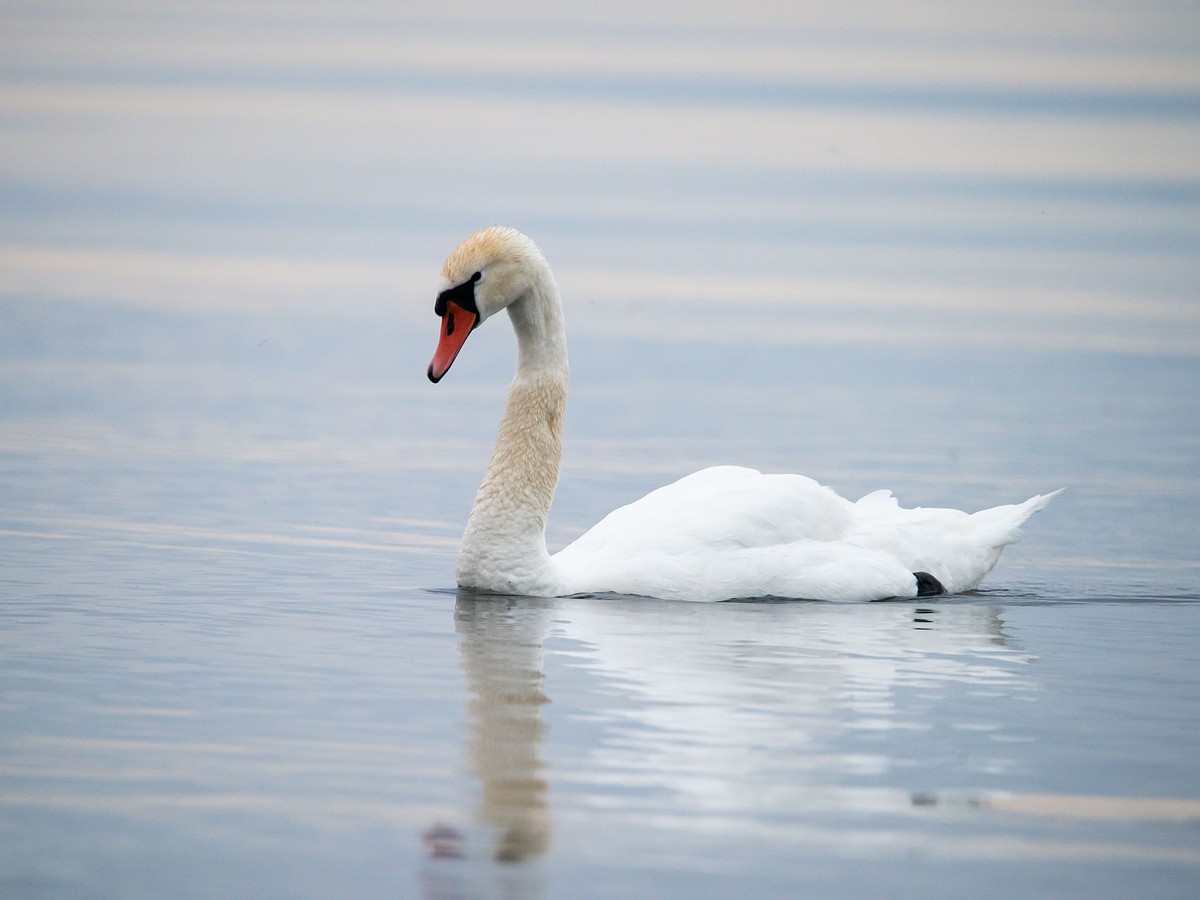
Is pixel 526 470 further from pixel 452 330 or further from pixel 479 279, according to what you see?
pixel 479 279

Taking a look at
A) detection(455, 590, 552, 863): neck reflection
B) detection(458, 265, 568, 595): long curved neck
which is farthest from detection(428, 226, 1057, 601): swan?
detection(455, 590, 552, 863): neck reflection

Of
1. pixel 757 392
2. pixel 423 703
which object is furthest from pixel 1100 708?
pixel 757 392

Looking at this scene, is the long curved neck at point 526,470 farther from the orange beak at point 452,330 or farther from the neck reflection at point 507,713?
the orange beak at point 452,330

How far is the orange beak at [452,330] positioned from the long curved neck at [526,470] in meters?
0.37

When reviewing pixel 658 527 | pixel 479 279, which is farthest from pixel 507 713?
pixel 479 279

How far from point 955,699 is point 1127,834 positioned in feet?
6.13

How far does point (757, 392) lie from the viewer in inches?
969

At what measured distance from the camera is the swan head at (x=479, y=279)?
10.9 metres

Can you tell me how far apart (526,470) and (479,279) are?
1084mm

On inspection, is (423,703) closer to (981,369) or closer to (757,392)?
(757,392)

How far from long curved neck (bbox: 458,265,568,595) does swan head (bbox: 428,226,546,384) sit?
0.50 ft

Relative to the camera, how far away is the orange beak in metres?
10.7

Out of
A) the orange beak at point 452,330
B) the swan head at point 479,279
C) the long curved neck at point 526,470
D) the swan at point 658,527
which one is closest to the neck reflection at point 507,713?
the long curved neck at point 526,470

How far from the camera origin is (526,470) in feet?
36.3
